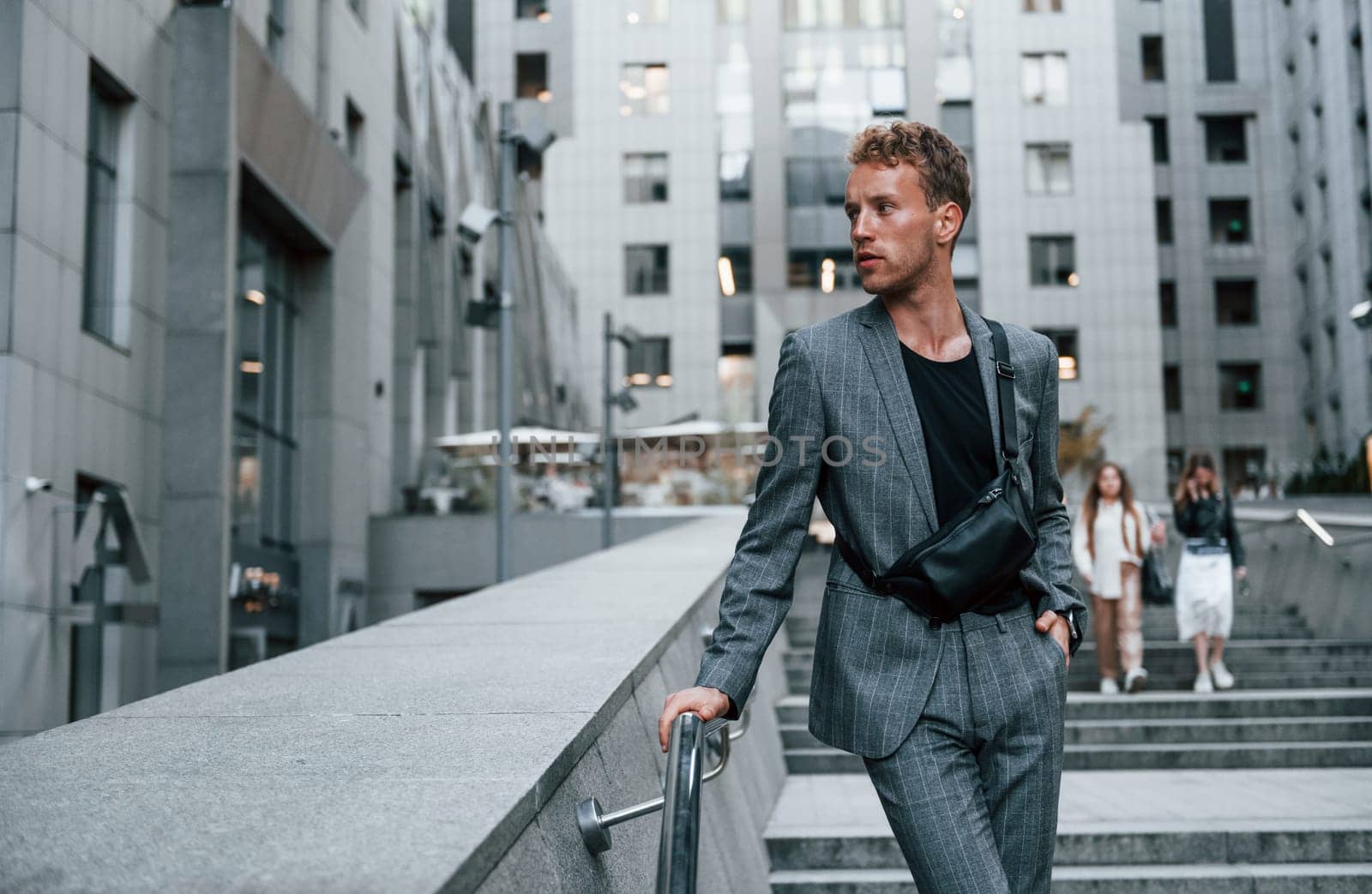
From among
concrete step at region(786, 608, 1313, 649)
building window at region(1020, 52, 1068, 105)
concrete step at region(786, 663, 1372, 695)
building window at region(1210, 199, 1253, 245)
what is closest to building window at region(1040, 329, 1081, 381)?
building window at region(1020, 52, 1068, 105)

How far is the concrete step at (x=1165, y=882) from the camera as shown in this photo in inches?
233

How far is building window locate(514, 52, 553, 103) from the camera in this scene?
48094 mm

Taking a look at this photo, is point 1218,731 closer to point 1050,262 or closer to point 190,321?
point 190,321

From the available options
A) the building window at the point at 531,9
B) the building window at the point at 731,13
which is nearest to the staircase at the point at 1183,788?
the building window at the point at 731,13

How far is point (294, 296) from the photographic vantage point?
946 inches

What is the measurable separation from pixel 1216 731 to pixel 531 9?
43.1 m

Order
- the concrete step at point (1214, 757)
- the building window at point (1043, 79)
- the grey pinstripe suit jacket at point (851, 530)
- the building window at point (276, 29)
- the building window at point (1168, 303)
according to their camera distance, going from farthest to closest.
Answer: the building window at point (1168, 303), the building window at point (1043, 79), the building window at point (276, 29), the concrete step at point (1214, 757), the grey pinstripe suit jacket at point (851, 530)

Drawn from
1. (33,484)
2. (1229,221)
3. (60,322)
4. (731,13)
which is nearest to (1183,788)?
(33,484)

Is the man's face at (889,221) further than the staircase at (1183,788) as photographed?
No

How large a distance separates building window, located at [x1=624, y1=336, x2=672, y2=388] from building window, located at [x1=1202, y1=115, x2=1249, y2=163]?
23421 millimetres

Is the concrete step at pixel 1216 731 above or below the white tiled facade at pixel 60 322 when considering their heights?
below

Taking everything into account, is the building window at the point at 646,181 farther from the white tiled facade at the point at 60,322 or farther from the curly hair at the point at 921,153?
the curly hair at the point at 921,153

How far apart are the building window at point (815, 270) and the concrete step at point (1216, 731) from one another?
38058 millimetres

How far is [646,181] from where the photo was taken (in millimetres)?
46750
